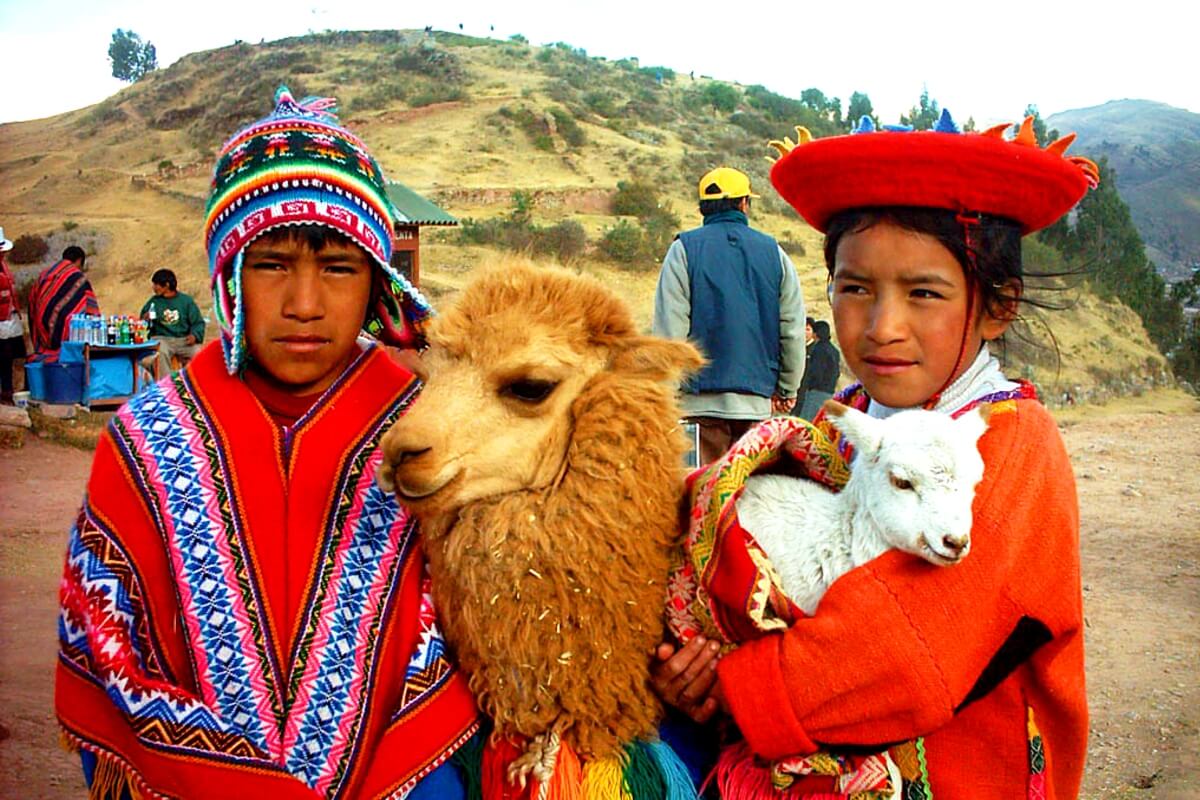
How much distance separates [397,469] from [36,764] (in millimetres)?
3929

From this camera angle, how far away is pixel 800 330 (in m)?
6.32

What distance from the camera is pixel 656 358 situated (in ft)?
6.73

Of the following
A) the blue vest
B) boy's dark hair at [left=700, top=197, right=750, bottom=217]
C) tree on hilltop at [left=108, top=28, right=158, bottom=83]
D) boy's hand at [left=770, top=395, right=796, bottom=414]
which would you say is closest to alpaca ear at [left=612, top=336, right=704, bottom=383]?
the blue vest

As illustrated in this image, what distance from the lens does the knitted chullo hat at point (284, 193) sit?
203 cm

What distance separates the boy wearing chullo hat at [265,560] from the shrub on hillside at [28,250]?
32056 mm

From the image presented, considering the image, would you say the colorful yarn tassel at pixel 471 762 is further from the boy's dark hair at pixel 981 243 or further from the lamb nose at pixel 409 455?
the boy's dark hair at pixel 981 243

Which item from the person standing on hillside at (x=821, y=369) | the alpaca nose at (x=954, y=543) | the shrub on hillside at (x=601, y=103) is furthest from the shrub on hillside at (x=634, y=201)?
the alpaca nose at (x=954, y=543)

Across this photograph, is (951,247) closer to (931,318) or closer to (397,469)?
(931,318)

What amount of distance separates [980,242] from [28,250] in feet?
109

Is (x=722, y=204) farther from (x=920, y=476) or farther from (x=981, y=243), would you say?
(x=920, y=476)

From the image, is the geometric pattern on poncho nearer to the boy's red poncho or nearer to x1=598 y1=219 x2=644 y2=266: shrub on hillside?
the boy's red poncho

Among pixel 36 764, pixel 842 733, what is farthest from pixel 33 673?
pixel 842 733

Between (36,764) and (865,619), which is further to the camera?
(36,764)

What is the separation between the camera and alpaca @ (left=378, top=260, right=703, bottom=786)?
1865 millimetres
